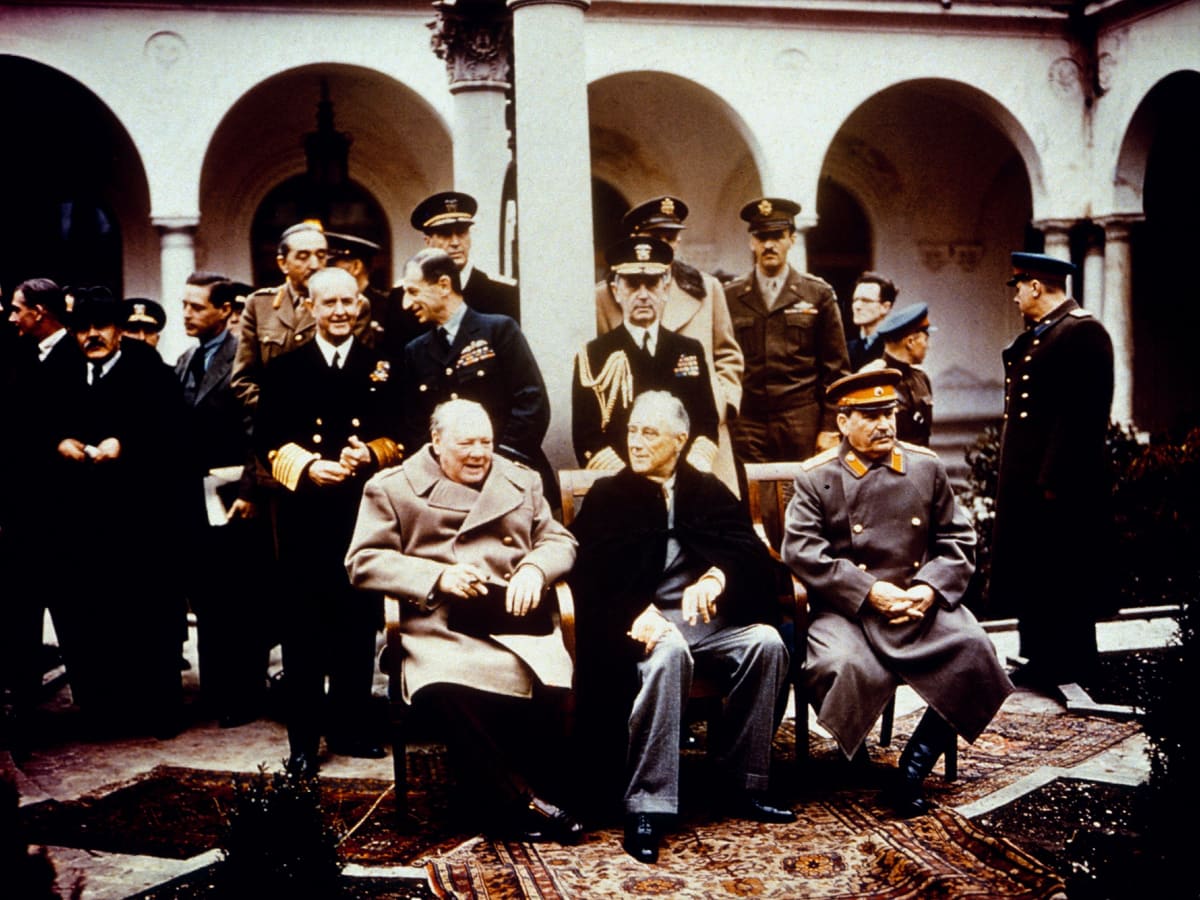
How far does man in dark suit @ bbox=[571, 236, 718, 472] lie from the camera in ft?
18.3

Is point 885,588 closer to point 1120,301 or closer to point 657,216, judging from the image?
point 657,216

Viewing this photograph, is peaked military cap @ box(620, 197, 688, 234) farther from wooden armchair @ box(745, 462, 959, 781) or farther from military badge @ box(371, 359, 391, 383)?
military badge @ box(371, 359, 391, 383)

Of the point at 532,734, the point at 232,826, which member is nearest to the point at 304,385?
the point at 532,734

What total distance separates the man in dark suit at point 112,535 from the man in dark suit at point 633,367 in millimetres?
2050

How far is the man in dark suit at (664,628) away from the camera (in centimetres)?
A: 459

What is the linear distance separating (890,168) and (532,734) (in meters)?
13.3

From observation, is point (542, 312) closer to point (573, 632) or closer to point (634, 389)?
point (634, 389)

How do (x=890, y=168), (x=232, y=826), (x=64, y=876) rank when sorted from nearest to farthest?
(x=232, y=826), (x=64, y=876), (x=890, y=168)

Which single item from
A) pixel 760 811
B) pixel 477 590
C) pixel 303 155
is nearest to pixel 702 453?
pixel 477 590

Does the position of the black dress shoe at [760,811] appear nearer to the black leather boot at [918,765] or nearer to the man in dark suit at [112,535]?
the black leather boot at [918,765]

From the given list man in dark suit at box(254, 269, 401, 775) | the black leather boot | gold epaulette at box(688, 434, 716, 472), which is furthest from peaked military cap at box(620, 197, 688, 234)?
the black leather boot

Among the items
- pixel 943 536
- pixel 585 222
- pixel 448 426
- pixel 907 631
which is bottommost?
pixel 907 631

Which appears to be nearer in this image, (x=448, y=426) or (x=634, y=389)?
(x=448, y=426)

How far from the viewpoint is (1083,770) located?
205 inches
